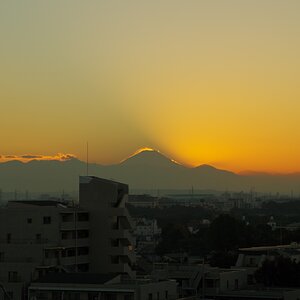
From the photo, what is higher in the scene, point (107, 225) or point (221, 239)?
point (107, 225)

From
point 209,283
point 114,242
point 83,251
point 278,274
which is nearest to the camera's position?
point 209,283

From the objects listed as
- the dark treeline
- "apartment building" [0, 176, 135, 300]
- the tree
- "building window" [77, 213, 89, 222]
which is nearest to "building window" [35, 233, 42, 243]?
"apartment building" [0, 176, 135, 300]

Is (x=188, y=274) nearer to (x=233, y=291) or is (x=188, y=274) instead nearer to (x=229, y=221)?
(x=233, y=291)

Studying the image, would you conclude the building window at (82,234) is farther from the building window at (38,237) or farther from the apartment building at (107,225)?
the building window at (38,237)

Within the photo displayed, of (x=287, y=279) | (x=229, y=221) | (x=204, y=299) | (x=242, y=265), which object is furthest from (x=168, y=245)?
(x=204, y=299)

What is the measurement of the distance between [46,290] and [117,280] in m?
2.66

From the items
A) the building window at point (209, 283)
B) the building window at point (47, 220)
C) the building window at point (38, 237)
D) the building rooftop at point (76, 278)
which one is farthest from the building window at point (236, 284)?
the building window at point (38, 237)

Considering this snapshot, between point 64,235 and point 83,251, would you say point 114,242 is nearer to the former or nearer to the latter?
point 83,251

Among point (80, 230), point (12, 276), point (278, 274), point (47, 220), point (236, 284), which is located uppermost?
Result: point (47, 220)

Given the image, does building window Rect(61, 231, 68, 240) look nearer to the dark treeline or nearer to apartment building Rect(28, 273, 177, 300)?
apartment building Rect(28, 273, 177, 300)

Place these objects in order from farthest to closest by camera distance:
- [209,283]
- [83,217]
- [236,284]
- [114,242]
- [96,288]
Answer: [83,217]
[236,284]
[114,242]
[209,283]
[96,288]

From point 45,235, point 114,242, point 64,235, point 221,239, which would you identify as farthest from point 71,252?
point 221,239

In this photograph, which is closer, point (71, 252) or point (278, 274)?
point (71, 252)

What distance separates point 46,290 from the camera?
30.8m
